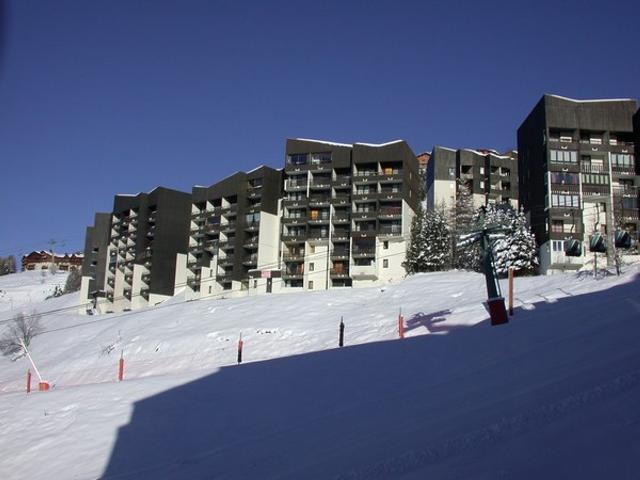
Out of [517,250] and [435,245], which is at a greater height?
[435,245]

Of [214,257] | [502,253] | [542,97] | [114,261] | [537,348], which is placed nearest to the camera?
[537,348]

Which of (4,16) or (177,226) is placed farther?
(177,226)

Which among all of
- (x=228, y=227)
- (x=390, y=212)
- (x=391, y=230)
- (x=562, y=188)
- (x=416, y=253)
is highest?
(x=562, y=188)

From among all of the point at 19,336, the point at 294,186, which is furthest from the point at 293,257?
the point at 19,336

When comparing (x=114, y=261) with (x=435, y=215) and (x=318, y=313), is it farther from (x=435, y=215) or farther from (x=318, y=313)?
(x=318, y=313)

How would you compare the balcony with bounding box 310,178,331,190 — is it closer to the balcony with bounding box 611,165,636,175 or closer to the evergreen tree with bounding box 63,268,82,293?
the balcony with bounding box 611,165,636,175

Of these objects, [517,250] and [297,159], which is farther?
[297,159]

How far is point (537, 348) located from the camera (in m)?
17.1

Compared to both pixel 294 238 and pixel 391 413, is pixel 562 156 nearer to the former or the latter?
pixel 294 238

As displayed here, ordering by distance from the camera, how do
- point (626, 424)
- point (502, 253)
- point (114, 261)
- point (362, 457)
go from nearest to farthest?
point (626, 424) < point (362, 457) < point (502, 253) < point (114, 261)

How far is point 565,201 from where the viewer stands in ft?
235

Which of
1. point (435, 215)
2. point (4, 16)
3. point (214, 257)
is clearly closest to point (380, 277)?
point (435, 215)

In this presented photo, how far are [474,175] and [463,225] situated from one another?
97.1 feet

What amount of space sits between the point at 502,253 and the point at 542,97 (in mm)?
20181
